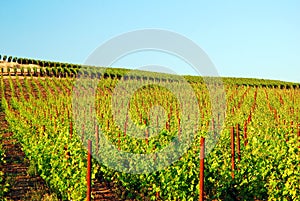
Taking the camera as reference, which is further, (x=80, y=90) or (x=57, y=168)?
(x=80, y=90)

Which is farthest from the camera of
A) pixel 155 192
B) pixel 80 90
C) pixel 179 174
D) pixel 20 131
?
pixel 80 90

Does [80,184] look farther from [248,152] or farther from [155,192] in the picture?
[248,152]

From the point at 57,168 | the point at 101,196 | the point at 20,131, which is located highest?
the point at 20,131

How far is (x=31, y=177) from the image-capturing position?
11703 mm

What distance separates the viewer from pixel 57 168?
31.9ft

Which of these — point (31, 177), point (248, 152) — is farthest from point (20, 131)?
point (248, 152)

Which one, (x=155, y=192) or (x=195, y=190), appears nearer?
(x=195, y=190)

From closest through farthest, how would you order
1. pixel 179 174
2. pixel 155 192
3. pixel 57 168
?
1. pixel 179 174
2. pixel 155 192
3. pixel 57 168

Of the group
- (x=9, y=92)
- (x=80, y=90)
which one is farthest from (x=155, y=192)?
(x=80, y=90)

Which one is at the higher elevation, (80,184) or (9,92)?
(9,92)

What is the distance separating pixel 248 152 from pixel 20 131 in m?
8.66

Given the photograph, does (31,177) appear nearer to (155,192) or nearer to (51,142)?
Result: (51,142)

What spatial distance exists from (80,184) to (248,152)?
4.04m

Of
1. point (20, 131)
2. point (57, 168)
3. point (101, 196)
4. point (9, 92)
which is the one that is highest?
point (9, 92)
